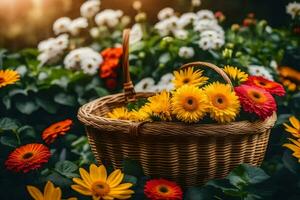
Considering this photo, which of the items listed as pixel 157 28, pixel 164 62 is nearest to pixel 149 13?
pixel 157 28

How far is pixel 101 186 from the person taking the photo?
1489 mm

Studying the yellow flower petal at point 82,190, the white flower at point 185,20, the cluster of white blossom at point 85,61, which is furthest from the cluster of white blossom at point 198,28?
the yellow flower petal at point 82,190

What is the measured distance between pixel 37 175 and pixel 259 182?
0.72 m

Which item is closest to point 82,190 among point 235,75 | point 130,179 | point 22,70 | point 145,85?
point 130,179

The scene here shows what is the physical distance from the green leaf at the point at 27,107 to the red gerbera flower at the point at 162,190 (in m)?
0.92

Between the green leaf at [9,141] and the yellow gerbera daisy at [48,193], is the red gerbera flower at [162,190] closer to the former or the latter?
the yellow gerbera daisy at [48,193]

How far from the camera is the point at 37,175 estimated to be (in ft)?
5.58

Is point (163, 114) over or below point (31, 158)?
over

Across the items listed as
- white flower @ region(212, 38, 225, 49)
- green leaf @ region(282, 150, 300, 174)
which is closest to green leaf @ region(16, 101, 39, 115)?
white flower @ region(212, 38, 225, 49)

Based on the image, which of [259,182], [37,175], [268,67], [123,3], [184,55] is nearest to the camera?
[259,182]

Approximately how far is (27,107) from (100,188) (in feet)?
3.03

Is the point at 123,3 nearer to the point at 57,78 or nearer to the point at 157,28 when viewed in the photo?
the point at 157,28

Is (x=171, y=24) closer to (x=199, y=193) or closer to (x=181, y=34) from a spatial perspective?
(x=181, y=34)

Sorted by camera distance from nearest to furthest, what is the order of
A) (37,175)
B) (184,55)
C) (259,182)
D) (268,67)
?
(259,182) < (37,175) < (184,55) < (268,67)
